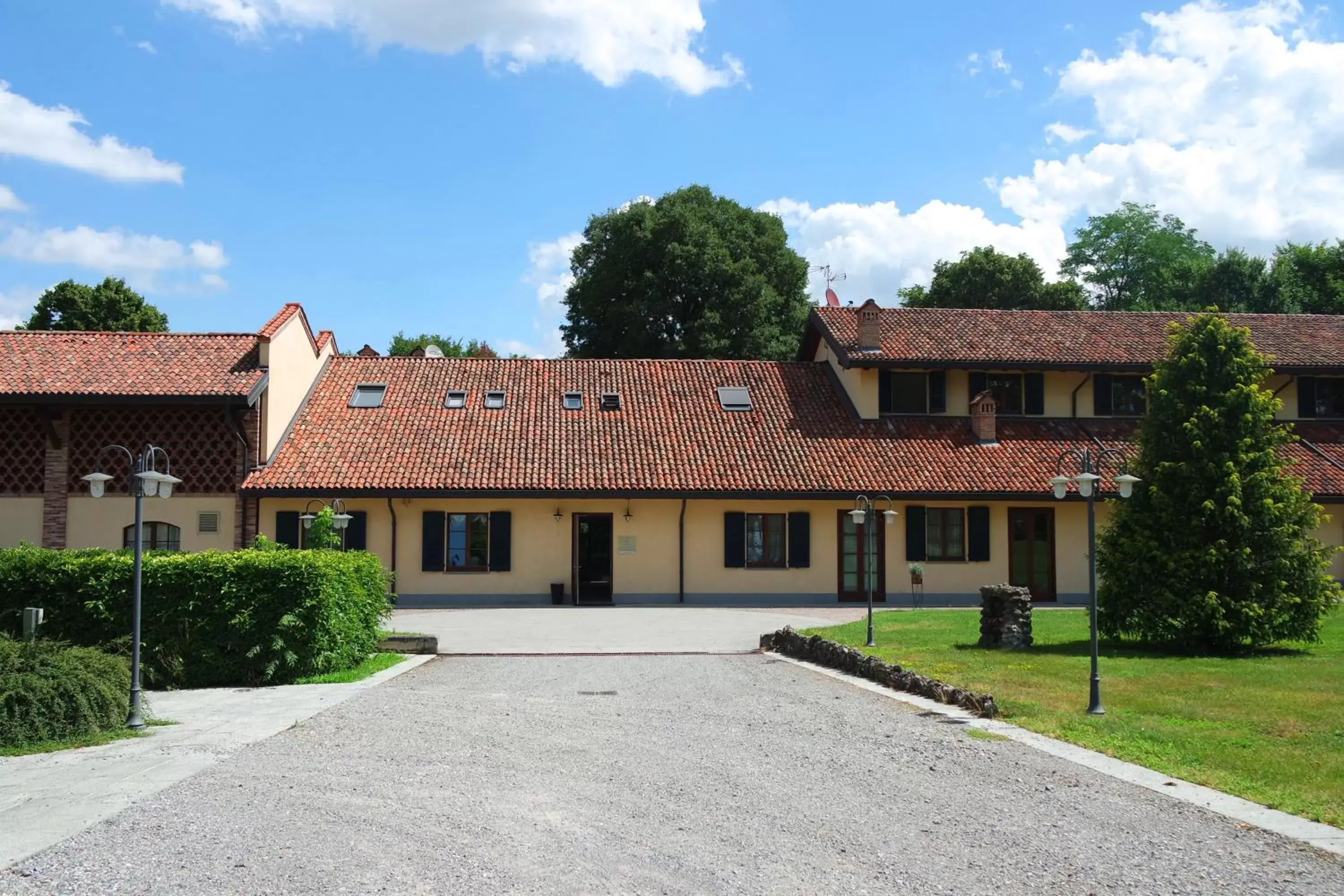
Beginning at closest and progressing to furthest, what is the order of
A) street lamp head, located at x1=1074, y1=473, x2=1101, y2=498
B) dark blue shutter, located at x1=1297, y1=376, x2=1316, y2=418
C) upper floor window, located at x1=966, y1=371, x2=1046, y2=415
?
street lamp head, located at x1=1074, y1=473, x2=1101, y2=498 → upper floor window, located at x1=966, y1=371, x2=1046, y2=415 → dark blue shutter, located at x1=1297, y1=376, x2=1316, y2=418

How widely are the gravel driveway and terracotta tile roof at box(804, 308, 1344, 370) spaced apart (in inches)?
782

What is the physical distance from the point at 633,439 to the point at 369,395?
7047 millimetres

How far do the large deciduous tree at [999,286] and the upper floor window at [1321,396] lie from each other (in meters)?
17.2

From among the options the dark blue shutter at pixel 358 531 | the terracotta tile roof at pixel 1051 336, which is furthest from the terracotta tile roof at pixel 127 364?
the terracotta tile roof at pixel 1051 336

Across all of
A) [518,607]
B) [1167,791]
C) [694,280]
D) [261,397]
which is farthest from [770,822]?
[694,280]

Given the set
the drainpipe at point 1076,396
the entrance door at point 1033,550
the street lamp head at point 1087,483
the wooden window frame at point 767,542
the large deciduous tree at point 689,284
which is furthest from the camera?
the large deciduous tree at point 689,284

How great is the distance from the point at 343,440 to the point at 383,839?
2158cm

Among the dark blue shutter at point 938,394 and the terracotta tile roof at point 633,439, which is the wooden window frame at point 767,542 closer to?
the terracotta tile roof at point 633,439

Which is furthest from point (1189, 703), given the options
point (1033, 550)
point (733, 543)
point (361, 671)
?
point (1033, 550)

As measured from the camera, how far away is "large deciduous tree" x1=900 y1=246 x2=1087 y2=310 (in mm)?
47594

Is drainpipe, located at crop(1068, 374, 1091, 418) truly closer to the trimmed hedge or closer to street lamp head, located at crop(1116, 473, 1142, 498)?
street lamp head, located at crop(1116, 473, 1142, 498)

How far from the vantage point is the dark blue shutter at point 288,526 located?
2559 centimetres

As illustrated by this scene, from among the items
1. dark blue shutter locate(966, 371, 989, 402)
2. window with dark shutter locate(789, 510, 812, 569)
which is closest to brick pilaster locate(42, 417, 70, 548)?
window with dark shutter locate(789, 510, 812, 569)

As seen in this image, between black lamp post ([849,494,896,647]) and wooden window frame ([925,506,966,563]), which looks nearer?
black lamp post ([849,494,896,647])
